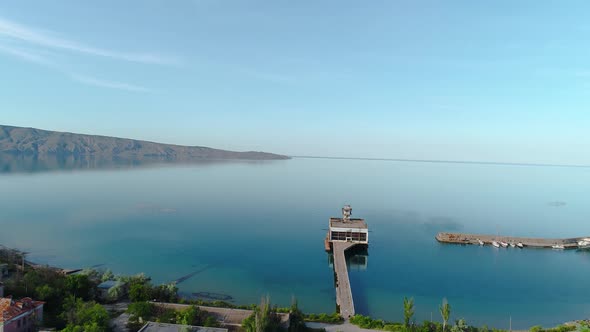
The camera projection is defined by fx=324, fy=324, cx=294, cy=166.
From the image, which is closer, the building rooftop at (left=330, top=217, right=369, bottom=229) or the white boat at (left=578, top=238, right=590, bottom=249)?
the building rooftop at (left=330, top=217, right=369, bottom=229)

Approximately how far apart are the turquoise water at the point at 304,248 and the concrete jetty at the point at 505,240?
220 centimetres

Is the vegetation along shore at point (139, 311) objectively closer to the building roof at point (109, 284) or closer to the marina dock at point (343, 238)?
the building roof at point (109, 284)

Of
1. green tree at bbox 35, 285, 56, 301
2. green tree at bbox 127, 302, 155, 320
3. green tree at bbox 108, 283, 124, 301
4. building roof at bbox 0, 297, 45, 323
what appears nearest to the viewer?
building roof at bbox 0, 297, 45, 323

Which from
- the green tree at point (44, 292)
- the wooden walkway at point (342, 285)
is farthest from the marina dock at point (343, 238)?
the green tree at point (44, 292)

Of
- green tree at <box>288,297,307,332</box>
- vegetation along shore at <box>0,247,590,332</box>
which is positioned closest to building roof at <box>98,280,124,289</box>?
vegetation along shore at <box>0,247,590,332</box>

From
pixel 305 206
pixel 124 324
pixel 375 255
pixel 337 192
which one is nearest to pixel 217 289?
pixel 124 324

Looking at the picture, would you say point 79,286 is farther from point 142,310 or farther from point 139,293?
point 142,310

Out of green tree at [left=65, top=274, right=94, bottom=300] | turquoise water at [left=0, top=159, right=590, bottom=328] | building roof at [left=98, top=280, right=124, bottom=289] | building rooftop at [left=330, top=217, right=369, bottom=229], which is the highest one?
building rooftop at [left=330, top=217, right=369, bottom=229]

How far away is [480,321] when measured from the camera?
963 inches

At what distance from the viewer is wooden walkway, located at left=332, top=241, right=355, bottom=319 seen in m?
23.2

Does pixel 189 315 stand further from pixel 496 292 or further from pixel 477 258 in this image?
pixel 477 258

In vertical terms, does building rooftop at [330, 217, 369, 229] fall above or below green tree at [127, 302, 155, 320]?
above

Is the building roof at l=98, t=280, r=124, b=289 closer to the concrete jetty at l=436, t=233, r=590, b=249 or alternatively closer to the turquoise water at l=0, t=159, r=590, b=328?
the turquoise water at l=0, t=159, r=590, b=328

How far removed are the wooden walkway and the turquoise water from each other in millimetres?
1061
